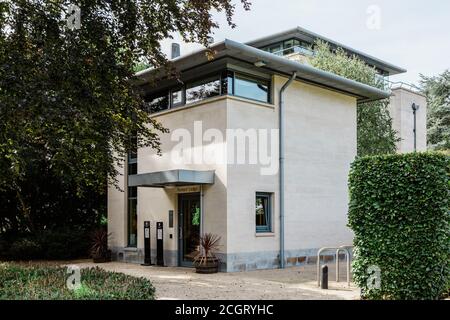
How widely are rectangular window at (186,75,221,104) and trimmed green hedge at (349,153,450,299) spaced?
6.59m

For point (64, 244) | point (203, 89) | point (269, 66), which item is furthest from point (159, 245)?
point (269, 66)

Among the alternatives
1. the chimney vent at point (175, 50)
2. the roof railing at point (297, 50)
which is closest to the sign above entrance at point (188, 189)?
the chimney vent at point (175, 50)

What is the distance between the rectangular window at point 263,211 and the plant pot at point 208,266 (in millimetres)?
1818

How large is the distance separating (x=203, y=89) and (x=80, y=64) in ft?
21.0

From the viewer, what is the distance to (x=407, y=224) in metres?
8.78

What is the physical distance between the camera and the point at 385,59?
36.6 metres

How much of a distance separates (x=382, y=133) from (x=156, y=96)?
456 inches

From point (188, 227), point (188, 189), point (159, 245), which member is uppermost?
point (188, 189)

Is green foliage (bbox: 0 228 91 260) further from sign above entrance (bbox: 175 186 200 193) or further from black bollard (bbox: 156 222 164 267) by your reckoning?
sign above entrance (bbox: 175 186 200 193)

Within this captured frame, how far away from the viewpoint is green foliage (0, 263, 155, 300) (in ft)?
22.3

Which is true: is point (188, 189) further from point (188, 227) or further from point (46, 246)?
point (46, 246)

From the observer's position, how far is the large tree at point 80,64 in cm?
862
